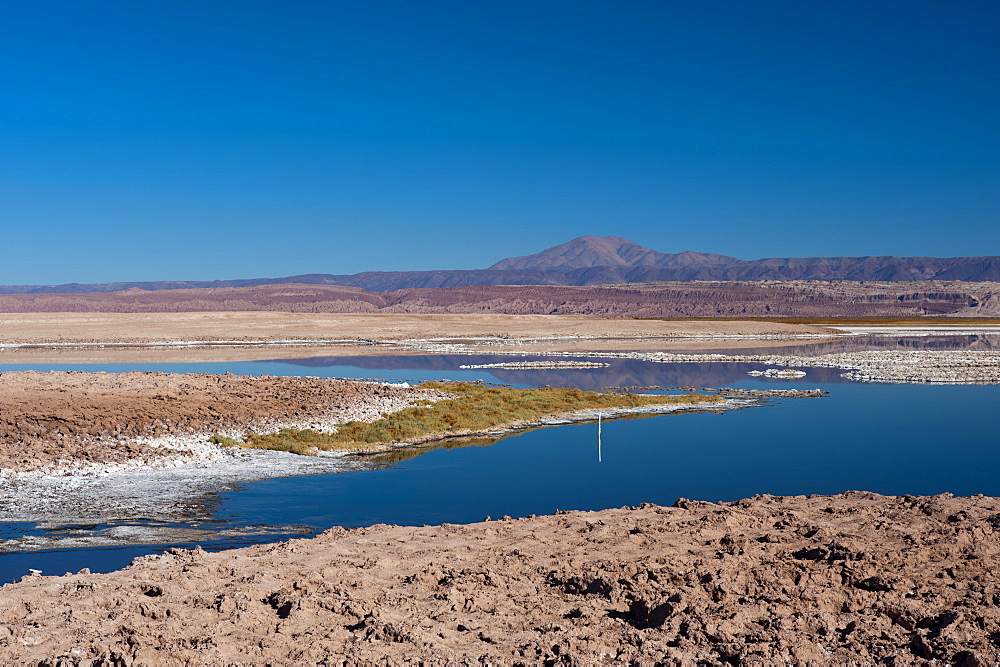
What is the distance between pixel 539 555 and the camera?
30.8ft

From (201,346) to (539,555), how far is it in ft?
172

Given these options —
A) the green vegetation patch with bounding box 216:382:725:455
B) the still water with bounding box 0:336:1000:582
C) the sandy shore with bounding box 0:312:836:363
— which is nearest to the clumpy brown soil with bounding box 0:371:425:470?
the green vegetation patch with bounding box 216:382:725:455

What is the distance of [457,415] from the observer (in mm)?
22703

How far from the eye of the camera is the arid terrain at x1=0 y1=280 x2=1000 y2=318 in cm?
16312

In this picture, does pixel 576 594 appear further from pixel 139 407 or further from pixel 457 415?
pixel 457 415

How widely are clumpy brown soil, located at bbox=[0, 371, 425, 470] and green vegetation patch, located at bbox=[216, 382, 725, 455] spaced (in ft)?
3.52

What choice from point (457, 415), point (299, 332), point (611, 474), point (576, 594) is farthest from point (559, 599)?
point (299, 332)

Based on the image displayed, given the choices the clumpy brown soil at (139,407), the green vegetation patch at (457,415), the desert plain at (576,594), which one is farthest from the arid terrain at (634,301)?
the desert plain at (576,594)

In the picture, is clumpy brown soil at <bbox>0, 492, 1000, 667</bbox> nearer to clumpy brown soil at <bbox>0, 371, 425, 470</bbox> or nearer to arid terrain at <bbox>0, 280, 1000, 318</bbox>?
clumpy brown soil at <bbox>0, 371, 425, 470</bbox>

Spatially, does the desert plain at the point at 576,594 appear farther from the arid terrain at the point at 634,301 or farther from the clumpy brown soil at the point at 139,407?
the arid terrain at the point at 634,301

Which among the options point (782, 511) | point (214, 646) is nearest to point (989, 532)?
point (782, 511)

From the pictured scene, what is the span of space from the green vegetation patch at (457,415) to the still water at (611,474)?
1236 millimetres

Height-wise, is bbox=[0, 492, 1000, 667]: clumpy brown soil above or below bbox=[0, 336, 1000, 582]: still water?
above

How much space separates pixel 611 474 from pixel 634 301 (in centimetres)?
15864
